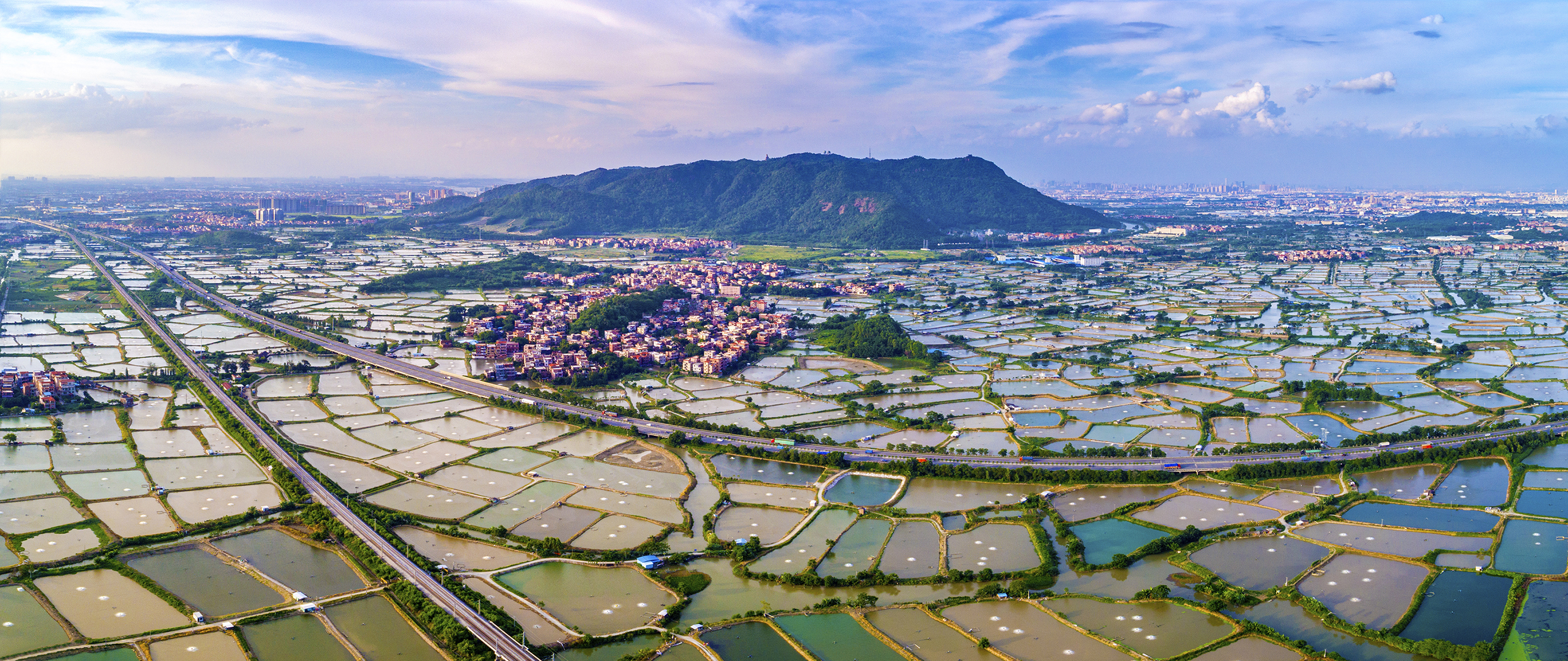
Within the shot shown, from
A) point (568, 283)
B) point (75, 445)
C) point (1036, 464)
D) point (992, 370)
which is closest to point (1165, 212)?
point (568, 283)

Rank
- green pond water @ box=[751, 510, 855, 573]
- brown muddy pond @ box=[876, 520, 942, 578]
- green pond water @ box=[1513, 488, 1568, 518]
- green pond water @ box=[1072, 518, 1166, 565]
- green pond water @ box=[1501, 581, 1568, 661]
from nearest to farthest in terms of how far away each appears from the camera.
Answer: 1. green pond water @ box=[1501, 581, 1568, 661]
2. brown muddy pond @ box=[876, 520, 942, 578]
3. green pond water @ box=[751, 510, 855, 573]
4. green pond water @ box=[1072, 518, 1166, 565]
5. green pond water @ box=[1513, 488, 1568, 518]

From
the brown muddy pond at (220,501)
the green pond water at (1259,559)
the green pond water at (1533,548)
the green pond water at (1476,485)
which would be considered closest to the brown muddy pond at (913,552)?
the green pond water at (1259,559)

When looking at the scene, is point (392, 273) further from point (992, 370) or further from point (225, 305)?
point (992, 370)

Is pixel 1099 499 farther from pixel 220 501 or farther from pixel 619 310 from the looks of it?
pixel 619 310

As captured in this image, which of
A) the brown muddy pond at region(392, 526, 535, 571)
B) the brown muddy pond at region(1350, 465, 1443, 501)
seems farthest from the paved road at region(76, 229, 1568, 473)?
the brown muddy pond at region(392, 526, 535, 571)

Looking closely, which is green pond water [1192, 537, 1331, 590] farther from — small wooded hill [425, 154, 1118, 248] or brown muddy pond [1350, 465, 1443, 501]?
small wooded hill [425, 154, 1118, 248]
